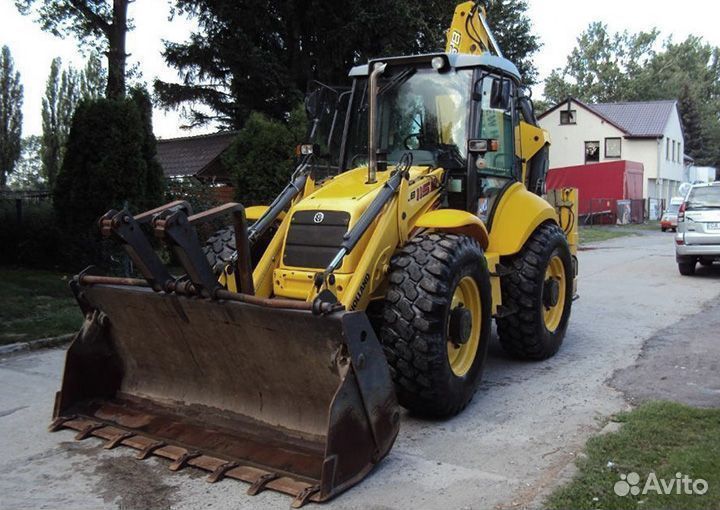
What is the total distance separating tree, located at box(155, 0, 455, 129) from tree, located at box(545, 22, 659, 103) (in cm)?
6145

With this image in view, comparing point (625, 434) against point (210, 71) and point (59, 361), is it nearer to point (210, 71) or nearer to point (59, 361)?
point (59, 361)

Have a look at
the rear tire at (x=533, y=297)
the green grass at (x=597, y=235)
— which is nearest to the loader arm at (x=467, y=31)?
the rear tire at (x=533, y=297)

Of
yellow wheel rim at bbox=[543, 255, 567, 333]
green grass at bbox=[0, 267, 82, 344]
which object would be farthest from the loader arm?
green grass at bbox=[0, 267, 82, 344]

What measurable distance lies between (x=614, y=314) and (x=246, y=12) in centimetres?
1624

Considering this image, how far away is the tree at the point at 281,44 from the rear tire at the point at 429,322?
16.5 meters

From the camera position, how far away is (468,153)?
6.32 m

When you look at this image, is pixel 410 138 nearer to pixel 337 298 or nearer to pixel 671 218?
pixel 337 298

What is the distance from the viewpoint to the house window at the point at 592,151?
48112 mm

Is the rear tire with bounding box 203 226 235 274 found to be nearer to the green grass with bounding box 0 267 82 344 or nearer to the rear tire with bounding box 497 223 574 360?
the rear tire with bounding box 497 223 574 360

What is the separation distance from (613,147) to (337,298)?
4705 cm

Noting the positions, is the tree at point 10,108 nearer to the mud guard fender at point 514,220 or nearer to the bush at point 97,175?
the bush at point 97,175

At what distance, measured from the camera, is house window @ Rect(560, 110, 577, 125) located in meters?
48.3

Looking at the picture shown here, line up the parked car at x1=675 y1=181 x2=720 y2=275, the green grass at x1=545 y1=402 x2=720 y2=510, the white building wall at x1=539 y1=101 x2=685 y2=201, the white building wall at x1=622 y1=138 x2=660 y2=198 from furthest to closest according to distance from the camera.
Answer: the white building wall at x1=539 y1=101 x2=685 y2=201 → the white building wall at x1=622 y1=138 x2=660 y2=198 → the parked car at x1=675 y1=181 x2=720 y2=275 → the green grass at x1=545 y1=402 x2=720 y2=510

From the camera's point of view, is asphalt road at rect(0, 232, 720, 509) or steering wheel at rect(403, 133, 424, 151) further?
steering wheel at rect(403, 133, 424, 151)
